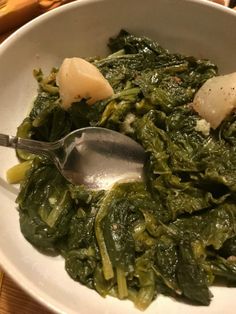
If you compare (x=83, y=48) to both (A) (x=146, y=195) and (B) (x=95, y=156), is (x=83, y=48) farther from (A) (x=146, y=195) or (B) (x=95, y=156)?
(A) (x=146, y=195)

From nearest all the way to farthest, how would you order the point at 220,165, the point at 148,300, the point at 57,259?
the point at 148,300 < the point at 57,259 < the point at 220,165

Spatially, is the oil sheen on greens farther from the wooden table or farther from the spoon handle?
the wooden table

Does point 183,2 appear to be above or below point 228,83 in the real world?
above

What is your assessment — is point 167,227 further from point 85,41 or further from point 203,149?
point 85,41

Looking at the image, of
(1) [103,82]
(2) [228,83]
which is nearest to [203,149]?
(2) [228,83]

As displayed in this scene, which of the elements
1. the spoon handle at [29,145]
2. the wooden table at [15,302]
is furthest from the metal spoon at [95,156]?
the wooden table at [15,302]

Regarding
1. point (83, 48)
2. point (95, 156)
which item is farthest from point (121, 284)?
point (83, 48)
